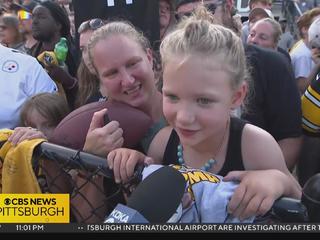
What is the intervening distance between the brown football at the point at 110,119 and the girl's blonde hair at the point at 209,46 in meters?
0.23

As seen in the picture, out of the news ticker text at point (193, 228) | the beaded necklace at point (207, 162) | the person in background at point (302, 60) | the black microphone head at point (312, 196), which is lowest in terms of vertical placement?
the person in background at point (302, 60)

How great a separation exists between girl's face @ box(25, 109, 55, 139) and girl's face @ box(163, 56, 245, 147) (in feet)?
2.88

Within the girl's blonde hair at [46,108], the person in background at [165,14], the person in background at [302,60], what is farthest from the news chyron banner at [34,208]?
the person in background at [302,60]

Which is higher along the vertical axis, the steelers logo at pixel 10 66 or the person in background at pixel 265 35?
the steelers logo at pixel 10 66

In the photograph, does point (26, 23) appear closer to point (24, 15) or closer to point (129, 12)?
point (24, 15)

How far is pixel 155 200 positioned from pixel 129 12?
1955 millimetres

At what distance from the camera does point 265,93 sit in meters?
2.00

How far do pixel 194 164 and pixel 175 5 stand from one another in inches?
65.3

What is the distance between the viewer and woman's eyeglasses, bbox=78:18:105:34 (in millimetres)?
2566

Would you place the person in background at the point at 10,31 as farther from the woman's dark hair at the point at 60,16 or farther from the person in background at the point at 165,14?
the person in background at the point at 165,14

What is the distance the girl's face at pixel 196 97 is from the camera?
125cm

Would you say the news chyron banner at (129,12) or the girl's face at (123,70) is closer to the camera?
the girl's face at (123,70)

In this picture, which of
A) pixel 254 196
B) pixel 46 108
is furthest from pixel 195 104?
pixel 46 108

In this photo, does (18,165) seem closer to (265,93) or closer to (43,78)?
(43,78)
